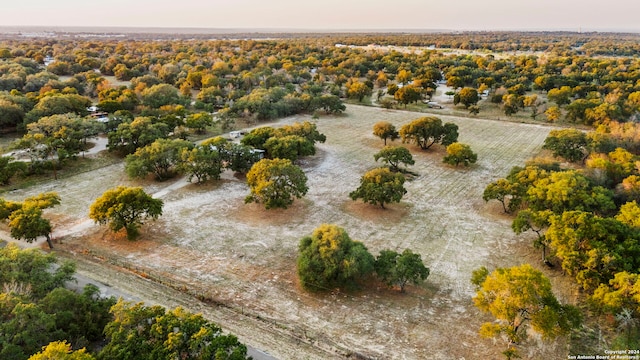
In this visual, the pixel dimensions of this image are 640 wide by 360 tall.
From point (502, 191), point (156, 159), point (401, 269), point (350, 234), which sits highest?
point (156, 159)

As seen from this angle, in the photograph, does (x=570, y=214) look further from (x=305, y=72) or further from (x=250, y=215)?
(x=305, y=72)

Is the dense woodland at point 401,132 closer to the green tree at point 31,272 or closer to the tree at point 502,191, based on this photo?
the tree at point 502,191

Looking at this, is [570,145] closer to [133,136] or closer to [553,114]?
[553,114]

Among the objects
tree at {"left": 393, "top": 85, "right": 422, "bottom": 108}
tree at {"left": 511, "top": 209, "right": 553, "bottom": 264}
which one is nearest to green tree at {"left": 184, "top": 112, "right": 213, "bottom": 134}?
tree at {"left": 393, "top": 85, "right": 422, "bottom": 108}

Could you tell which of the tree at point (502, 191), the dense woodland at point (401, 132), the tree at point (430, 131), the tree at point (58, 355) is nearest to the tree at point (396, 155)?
the dense woodland at point (401, 132)

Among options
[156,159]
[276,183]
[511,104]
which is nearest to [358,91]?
[511,104]
